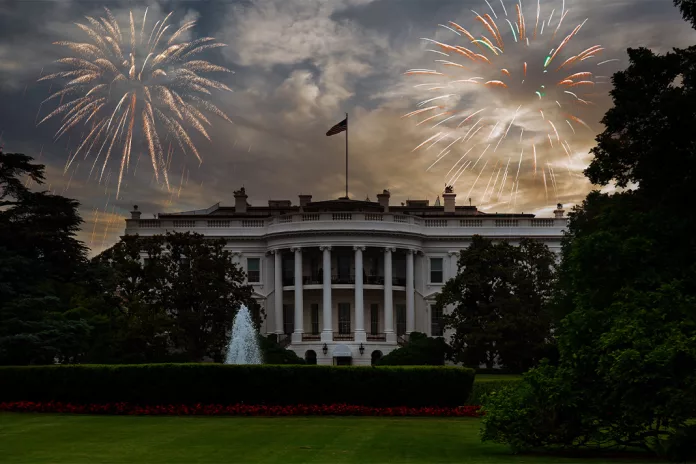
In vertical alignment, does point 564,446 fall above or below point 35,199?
below

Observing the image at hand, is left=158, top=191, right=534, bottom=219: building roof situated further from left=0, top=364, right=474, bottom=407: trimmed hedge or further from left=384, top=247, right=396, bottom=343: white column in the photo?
left=0, top=364, right=474, bottom=407: trimmed hedge

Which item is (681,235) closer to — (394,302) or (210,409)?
(210,409)

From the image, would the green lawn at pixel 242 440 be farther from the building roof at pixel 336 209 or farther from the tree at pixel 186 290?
the building roof at pixel 336 209

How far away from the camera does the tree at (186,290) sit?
54031mm

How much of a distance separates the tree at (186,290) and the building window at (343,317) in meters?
14.8

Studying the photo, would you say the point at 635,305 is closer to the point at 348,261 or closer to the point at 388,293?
the point at 388,293

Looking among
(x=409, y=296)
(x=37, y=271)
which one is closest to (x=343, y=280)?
(x=409, y=296)

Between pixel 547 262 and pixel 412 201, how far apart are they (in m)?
24.8

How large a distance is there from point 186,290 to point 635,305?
127 ft

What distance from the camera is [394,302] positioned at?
71.5m

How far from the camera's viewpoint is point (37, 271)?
39875mm

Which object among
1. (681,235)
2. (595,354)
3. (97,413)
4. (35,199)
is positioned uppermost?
(35,199)

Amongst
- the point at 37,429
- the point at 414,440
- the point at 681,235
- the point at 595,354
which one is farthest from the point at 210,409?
the point at 681,235

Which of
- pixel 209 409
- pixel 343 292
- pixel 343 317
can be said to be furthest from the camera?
pixel 343 317
